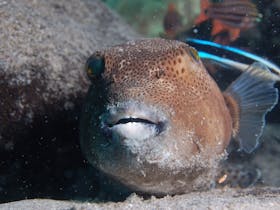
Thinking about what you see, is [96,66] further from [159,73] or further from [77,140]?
[77,140]

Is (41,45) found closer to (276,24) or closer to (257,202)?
(257,202)

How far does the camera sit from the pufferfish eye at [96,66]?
117 inches

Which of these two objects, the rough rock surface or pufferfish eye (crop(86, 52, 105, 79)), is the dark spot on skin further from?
the rough rock surface

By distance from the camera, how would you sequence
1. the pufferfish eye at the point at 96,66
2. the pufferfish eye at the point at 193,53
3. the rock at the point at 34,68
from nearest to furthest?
the pufferfish eye at the point at 96,66, the pufferfish eye at the point at 193,53, the rock at the point at 34,68

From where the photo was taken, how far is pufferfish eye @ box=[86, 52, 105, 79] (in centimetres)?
297

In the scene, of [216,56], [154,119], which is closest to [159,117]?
[154,119]

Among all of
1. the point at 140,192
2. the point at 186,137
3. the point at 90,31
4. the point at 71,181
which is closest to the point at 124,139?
the point at 186,137

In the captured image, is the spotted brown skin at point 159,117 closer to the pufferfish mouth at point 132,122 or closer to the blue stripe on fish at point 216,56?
the pufferfish mouth at point 132,122

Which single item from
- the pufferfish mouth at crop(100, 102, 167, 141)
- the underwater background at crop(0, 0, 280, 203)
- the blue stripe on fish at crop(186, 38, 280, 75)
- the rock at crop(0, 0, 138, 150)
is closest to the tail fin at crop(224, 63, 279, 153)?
the blue stripe on fish at crop(186, 38, 280, 75)

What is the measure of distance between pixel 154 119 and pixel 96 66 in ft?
3.14

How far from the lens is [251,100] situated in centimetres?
365

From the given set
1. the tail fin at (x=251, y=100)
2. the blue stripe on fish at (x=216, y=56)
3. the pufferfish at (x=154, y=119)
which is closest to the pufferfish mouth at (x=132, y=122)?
the pufferfish at (x=154, y=119)

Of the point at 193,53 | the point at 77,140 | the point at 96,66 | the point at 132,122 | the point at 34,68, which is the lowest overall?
the point at 132,122

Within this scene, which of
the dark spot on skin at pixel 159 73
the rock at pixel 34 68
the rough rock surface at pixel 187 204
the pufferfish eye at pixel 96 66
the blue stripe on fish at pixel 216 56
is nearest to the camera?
the rough rock surface at pixel 187 204
